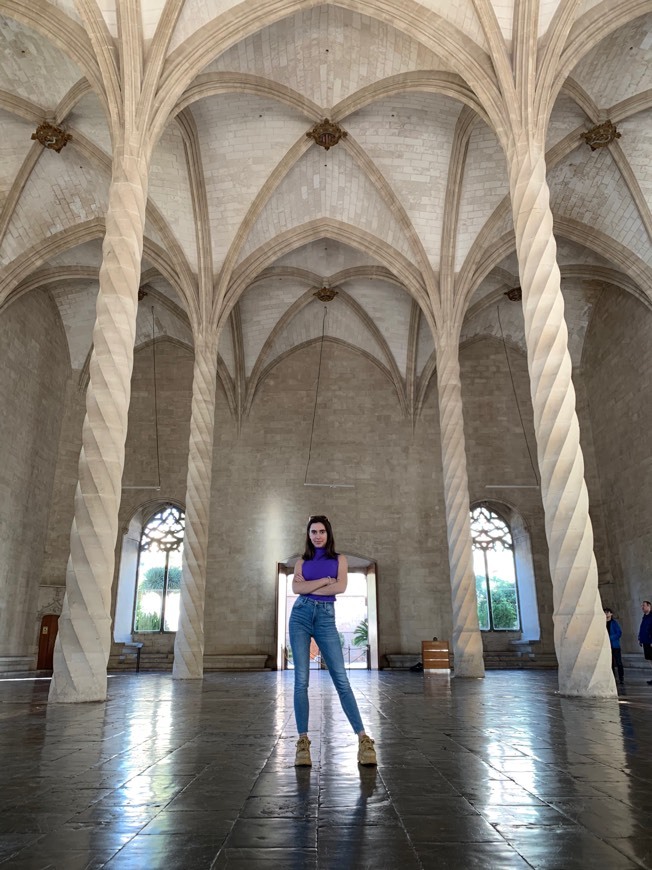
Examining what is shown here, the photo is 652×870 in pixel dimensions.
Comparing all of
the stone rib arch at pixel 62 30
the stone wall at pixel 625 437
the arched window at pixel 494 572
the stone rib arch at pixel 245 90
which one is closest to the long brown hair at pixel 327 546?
the stone rib arch at pixel 62 30

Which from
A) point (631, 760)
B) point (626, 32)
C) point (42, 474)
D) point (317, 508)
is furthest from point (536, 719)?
point (42, 474)

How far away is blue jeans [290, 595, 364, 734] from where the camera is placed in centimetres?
338

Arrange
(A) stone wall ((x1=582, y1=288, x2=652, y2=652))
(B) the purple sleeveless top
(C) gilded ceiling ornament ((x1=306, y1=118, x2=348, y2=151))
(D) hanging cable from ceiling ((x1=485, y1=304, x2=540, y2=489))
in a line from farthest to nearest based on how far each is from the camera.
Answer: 1. (D) hanging cable from ceiling ((x1=485, y1=304, x2=540, y2=489))
2. (A) stone wall ((x1=582, y1=288, x2=652, y2=652))
3. (C) gilded ceiling ornament ((x1=306, y1=118, x2=348, y2=151))
4. (B) the purple sleeveless top

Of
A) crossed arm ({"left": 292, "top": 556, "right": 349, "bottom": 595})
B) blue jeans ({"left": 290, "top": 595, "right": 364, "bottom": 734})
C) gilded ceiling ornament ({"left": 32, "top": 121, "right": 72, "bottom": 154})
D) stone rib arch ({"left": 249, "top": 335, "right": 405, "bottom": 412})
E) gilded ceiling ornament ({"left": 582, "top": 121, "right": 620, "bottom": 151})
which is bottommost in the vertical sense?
blue jeans ({"left": 290, "top": 595, "right": 364, "bottom": 734})

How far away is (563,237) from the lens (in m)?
16.1

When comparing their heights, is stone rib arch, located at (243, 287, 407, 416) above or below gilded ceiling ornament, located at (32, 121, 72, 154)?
below

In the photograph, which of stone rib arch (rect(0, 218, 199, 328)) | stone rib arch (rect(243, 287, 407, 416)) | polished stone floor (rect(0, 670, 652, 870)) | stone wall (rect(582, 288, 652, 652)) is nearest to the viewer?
polished stone floor (rect(0, 670, 652, 870))

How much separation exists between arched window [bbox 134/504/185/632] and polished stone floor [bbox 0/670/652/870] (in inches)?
541

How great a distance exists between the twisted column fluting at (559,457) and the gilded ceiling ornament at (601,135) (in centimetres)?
447

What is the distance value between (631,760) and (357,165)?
13.8 m

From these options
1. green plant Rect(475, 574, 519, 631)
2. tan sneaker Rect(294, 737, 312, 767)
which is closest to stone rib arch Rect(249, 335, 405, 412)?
green plant Rect(475, 574, 519, 631)

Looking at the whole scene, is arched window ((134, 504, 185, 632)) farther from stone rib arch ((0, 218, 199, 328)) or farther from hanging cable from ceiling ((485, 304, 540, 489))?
hanging cable from ceiling ((485, 304, 540, 489))

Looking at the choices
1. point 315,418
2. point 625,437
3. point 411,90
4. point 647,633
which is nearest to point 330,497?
point 315,418

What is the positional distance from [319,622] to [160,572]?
16740 mm
